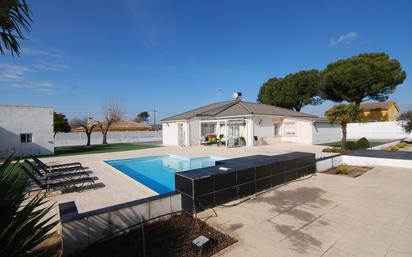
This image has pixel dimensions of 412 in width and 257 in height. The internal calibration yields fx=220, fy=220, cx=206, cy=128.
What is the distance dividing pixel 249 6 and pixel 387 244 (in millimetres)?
16115

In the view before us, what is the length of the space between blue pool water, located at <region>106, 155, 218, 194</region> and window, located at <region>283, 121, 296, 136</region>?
12727 millimetres

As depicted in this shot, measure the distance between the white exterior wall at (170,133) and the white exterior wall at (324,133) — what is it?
15698 millimetres

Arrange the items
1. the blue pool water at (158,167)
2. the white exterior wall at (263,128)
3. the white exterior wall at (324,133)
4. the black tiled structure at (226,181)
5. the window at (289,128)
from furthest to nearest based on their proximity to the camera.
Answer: the window at (289,128), the white exterior wall at (324,133), the white exterior wall at (263,128), the blue pool water at (158,167), the black tiled structure at (226,181)

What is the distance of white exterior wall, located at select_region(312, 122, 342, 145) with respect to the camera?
24.7 meters

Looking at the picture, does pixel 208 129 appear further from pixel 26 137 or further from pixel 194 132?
pixel 26 137

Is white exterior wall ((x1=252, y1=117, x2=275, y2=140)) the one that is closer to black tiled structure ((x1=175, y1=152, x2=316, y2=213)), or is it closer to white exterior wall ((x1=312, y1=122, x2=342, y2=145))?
white exterior wall ((x1=312, y1=122, x2=342, y2=145))

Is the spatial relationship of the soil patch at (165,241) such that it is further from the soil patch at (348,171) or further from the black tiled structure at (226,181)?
the soil patch at (348,171)

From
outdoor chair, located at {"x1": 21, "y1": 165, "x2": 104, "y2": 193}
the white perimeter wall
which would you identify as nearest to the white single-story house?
the white perimeter wall

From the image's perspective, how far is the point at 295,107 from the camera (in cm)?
4053

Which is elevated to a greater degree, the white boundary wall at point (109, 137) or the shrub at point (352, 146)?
the white boundary wall at point (109, 137)

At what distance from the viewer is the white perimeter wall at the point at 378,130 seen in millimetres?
31538

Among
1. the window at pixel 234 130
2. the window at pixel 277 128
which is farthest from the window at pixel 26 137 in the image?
the window at pixel 277 128

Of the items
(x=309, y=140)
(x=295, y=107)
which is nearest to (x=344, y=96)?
(x=295, y=107)

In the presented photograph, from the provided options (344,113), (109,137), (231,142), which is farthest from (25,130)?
(344,113)
